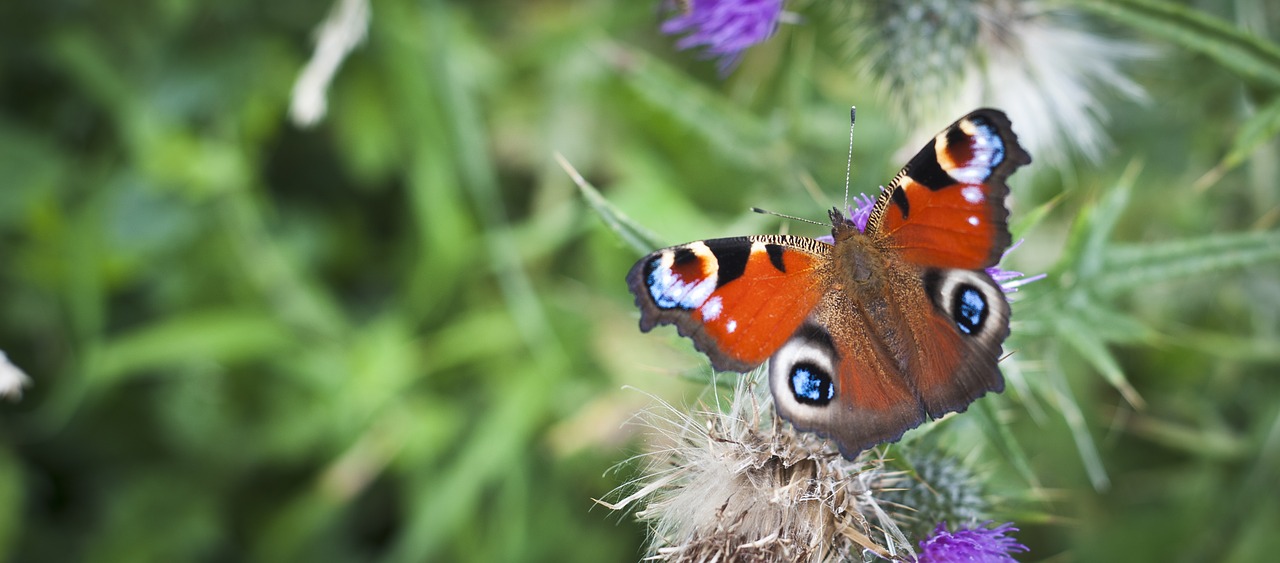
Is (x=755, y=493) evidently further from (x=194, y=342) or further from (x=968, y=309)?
(x=194, y=342)

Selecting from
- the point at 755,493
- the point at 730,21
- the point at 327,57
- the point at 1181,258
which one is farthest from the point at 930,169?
the point at 327,57

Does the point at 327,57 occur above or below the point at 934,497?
above

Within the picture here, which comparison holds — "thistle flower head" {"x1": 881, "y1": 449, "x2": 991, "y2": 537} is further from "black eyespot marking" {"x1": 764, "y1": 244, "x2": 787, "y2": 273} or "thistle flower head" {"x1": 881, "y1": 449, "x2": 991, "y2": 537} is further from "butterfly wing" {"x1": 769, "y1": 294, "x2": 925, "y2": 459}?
"black eyespot marking" {"x1": 764, "y1": 244, "x2": 787, "y2": 273}

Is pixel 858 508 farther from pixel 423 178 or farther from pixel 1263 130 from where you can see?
pixel 423 178

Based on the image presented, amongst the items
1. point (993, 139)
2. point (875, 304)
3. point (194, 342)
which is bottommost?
point (875, 304)

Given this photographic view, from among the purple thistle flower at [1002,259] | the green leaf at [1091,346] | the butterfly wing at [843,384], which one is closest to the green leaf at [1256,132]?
the green leaf at [1091,346]

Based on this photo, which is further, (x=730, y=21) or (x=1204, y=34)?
(x=730, y=21)

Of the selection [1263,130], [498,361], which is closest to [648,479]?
[1263,130]
